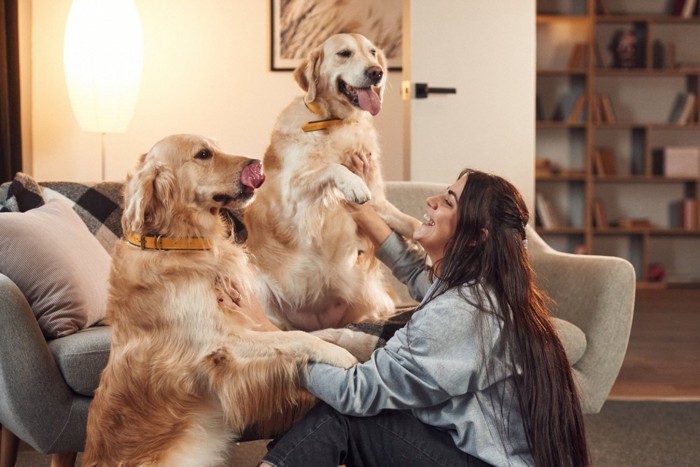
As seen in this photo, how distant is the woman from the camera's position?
163 centimetres

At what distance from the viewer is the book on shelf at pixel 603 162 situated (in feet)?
22.3

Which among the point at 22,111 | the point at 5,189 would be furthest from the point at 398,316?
the point at 22,111

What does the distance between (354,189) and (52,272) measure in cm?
93

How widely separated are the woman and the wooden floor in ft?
6.71

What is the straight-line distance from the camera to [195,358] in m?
1.75

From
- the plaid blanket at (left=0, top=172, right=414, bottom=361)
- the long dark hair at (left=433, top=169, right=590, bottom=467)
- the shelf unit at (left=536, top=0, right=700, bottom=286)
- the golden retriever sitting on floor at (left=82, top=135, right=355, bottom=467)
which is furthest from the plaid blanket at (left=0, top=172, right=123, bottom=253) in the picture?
the shelf unit at (left=536, top=0, right=700, bottom=286)

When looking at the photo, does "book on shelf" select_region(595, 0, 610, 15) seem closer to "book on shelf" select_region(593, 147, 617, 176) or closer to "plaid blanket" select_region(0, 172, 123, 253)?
"book on shelf" select_region(593, 147, 617, 176)

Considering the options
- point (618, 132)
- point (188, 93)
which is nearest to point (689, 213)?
point (618, 132)

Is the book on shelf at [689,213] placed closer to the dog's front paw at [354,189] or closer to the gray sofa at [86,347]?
the gray sofa at [86,347]

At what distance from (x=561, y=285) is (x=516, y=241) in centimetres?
108

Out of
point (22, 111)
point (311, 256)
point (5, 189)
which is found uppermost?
point (22, 111)

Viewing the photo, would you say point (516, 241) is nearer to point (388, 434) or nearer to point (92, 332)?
point (388, 434)

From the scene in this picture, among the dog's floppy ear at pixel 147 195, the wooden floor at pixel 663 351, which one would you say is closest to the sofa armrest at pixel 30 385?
the dog's floppy ear at pixel 147 195

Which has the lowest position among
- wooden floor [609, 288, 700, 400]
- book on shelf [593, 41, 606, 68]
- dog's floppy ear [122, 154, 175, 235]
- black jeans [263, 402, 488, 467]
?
wooden floor [609, 288, 700, 400]
